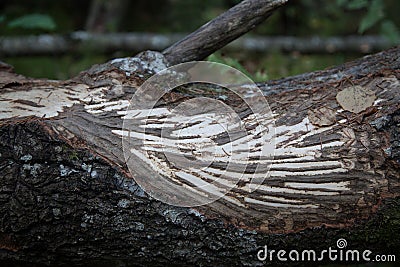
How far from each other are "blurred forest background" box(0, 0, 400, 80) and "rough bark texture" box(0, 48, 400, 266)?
2416 mm

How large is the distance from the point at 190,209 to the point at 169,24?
4171 mm

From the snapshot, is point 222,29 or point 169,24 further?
point 169,24

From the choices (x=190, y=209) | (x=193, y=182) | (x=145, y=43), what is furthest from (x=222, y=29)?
(x=145, y=43)

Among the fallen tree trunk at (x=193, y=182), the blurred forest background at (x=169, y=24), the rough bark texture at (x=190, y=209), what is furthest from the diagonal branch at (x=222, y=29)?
the blurred forest background at (x=169, y=24)

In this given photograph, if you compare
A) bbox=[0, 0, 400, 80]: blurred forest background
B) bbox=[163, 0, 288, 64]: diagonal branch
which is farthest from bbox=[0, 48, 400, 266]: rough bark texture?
bbox=[0, 0, 400, 80]: blurred forest background

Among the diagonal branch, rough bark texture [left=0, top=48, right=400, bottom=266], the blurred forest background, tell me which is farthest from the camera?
the blurred forest background

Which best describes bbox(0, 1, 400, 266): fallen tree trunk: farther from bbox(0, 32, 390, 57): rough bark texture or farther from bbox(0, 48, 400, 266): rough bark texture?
bbox(0, 32, 390, 57): rough bark texture

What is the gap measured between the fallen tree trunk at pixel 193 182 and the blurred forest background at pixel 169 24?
7.86ft

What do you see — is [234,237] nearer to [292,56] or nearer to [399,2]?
[292,56]

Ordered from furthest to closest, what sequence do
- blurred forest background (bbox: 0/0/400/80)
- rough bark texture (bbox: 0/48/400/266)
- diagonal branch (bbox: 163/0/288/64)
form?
blurred forest background (bbox: 0/0/400/80) < diagonal branch (bbox: 163/0/288/64) < rough bark texture (bbox: 0/48/400/266)

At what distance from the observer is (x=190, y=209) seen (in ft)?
7.16

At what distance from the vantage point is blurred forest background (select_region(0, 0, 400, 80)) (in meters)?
4.98

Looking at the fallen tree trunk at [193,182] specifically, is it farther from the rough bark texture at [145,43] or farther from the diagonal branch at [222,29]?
the rough bark texture at [145,43]

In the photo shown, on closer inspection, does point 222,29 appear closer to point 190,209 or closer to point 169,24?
point 190,209
